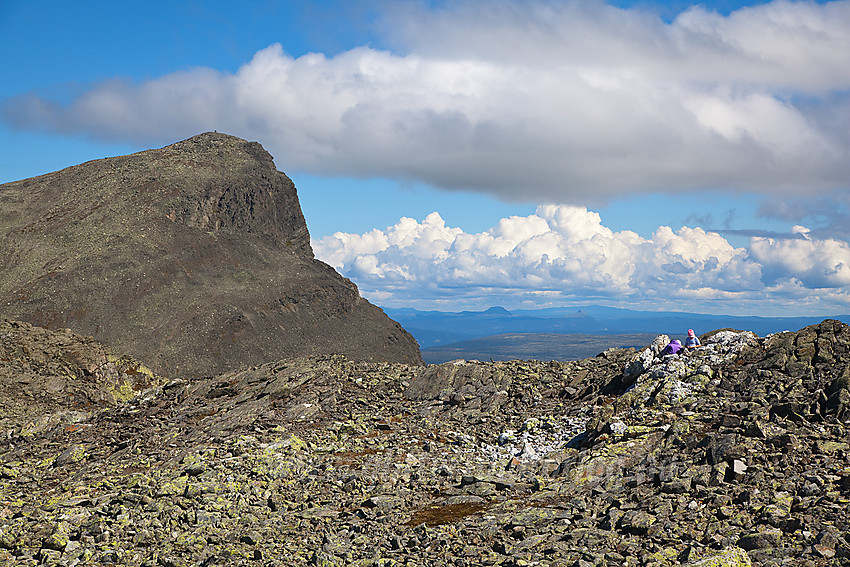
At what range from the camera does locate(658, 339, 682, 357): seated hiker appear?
3778 cm

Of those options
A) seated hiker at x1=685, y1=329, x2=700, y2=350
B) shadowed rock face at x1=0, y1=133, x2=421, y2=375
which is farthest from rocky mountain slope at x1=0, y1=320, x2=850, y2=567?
shadowed rock face at x1=0, y1=133, x2=421, y2=375

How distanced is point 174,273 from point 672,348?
141 metres

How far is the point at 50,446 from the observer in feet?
121

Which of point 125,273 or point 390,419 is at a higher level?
point 125,273

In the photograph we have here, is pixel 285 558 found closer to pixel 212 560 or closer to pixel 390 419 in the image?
pixel 212 560

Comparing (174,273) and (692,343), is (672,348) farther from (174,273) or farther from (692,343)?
(174,273)

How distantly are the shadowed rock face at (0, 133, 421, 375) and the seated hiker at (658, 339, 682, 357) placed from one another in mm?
113864

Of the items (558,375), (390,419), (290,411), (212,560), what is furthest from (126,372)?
(212,560)

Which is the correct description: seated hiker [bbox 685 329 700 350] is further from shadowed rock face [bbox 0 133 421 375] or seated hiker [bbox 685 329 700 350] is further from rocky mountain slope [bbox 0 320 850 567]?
shadowed rock face [bbox 0 133 421 375]

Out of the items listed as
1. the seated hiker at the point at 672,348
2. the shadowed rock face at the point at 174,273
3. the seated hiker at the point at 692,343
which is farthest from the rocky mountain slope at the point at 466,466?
the shadowed rock face at the point at 174,273

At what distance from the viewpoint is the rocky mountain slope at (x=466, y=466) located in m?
20.7

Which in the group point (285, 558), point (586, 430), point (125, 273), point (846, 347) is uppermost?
point (125, 273)

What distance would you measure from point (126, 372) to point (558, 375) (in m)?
45.1

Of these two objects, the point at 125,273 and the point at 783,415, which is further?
the point at 125,273
